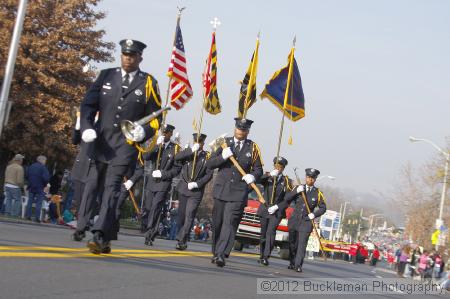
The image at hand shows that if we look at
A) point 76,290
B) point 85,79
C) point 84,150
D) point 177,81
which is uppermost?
point 85,79

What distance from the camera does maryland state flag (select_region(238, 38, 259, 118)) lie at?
19484mm

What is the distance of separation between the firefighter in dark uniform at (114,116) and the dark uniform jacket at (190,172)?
6769mm

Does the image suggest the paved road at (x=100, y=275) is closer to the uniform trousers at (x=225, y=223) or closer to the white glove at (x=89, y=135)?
the uniform trousers at (x=225, y=223)

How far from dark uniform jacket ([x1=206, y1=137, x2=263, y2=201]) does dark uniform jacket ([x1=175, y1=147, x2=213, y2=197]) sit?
3494 mm

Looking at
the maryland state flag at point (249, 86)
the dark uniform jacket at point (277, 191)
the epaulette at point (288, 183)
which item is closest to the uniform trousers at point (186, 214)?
the dark uniform jacket at point (277, 191)

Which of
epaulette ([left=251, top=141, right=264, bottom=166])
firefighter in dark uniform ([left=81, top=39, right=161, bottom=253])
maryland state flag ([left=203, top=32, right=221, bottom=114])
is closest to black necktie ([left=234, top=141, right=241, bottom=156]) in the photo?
epaulette ([left=251, top=141, right=264, bottom=166])

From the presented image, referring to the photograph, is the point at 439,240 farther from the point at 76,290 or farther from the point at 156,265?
the point at 76,290

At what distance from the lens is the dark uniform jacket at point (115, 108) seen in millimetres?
8773

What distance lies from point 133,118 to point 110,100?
315mm

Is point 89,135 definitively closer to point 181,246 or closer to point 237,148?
point 237,148

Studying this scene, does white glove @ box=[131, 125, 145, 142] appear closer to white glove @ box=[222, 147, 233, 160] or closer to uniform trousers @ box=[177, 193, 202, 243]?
white glove @ box=[222, 147, 233, 160]


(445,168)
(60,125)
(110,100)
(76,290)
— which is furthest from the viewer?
(445,168)

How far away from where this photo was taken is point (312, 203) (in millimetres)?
15602

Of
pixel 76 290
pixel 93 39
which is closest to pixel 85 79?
pixel 93 39
